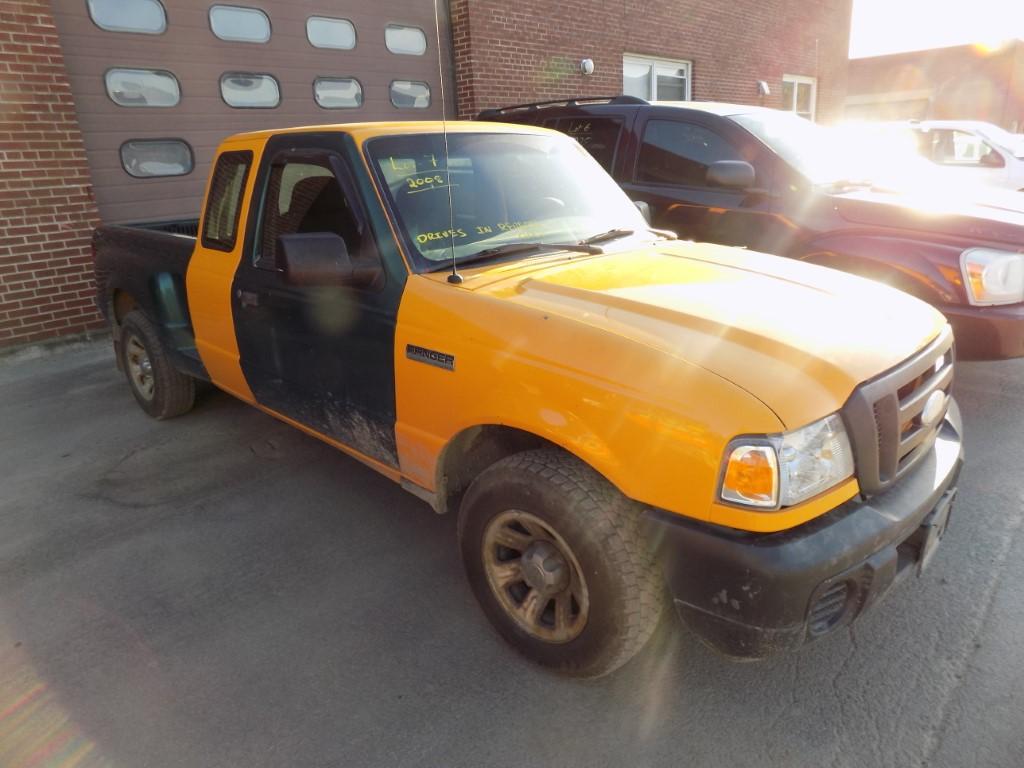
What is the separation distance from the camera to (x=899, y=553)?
224 cm

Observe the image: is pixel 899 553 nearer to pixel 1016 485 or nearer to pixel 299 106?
pixel 1016 485

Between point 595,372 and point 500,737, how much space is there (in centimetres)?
121

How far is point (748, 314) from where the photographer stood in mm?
2338

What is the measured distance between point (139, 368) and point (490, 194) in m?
3.31

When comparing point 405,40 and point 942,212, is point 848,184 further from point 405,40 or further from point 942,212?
point 405,40

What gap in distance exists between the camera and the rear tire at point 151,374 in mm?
4672

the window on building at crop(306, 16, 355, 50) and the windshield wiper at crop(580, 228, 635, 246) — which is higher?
the window on building at crop(306, 16, 355, 50)

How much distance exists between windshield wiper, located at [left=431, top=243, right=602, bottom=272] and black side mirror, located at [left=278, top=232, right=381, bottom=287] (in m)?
0.35

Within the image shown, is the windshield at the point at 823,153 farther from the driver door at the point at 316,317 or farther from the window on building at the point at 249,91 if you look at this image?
the window on building at the point at 249,91

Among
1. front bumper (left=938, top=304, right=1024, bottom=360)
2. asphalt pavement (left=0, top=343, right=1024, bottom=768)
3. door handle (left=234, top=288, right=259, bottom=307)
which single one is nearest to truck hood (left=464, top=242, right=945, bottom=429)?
asphalt pavement (left=0, top=343, right=1024, bottom=768)

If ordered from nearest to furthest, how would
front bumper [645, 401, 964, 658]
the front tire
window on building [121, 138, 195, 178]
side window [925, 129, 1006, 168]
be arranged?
front bumper [645, 401, 964, 658], the front tire, window on building [121, 138, 195, 178], side window [925, 129, 1006, 168]

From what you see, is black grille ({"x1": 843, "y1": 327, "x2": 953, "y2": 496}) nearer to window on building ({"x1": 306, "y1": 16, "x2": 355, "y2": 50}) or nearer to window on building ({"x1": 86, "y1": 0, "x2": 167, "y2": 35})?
window on building ({"x1": 86, "y1": 0, "x2": 167, "y2": 35})

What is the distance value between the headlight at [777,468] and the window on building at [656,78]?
10883 mm

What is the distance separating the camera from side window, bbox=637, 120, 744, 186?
5.07 meters
